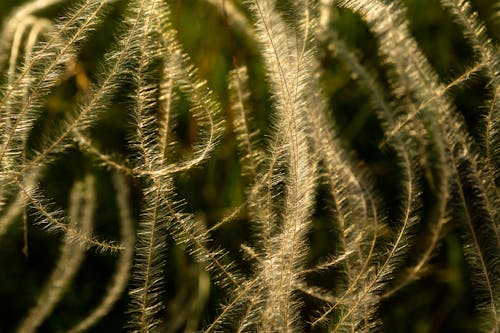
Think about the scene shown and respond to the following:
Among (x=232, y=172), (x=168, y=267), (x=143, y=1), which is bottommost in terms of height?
(x=168, y=267)

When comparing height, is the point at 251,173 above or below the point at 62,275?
above

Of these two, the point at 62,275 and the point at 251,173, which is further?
the point at 62,275

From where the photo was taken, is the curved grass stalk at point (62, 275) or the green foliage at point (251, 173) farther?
the curved grass stalk at point (62, 275)

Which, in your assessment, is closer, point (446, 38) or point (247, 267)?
point (247, 267)

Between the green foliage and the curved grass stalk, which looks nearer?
the green foliage

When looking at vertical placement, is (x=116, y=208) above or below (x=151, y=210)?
below

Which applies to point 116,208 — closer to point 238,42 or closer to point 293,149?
point 238,42

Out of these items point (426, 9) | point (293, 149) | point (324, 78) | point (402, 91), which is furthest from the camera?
point (426, 9)

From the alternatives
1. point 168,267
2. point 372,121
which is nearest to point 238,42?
point 372,121
